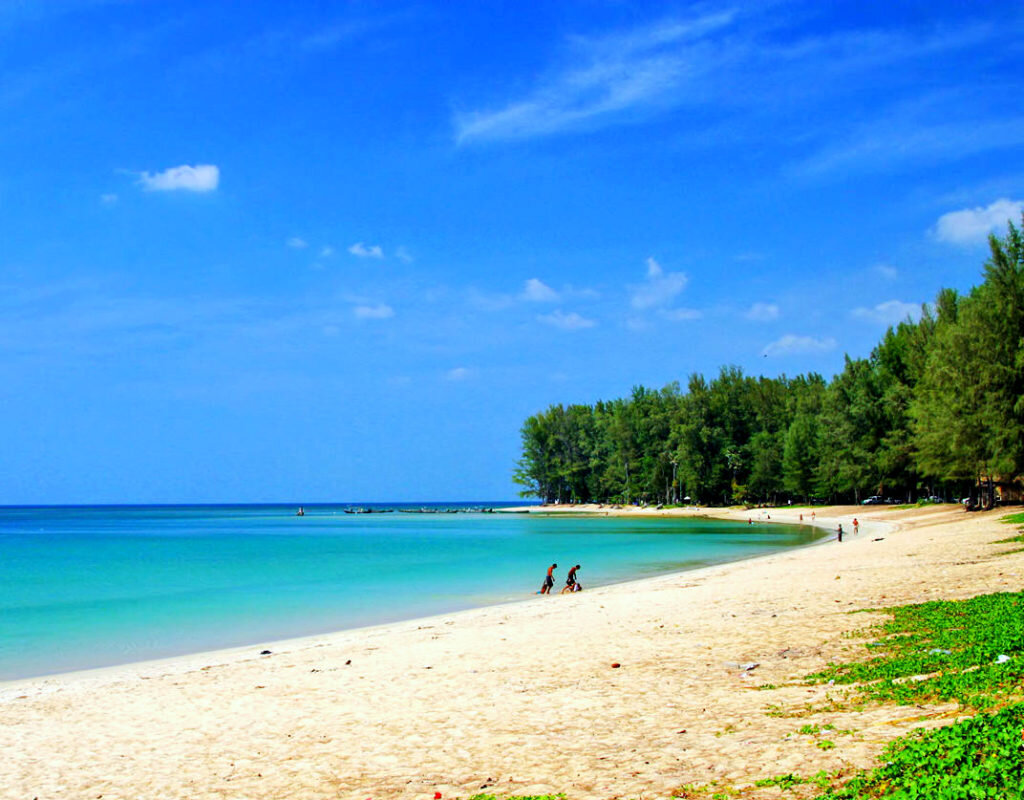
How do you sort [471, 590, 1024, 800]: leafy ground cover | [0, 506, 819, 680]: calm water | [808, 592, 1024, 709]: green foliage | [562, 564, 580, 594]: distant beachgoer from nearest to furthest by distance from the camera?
[471, 590, 1024, 800]: leafy ground cover < [808, 592, 1024, 709]: green foliage < [0, 506, 819, 680]: calm water < [562, 564, 580, 594]: distant beachgoer

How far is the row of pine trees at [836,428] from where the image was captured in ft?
146

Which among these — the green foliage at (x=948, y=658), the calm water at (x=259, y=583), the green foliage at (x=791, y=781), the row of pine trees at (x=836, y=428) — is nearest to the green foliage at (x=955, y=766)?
the green foliage at (x=791, y=781)

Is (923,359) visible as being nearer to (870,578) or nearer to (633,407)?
(870,578)

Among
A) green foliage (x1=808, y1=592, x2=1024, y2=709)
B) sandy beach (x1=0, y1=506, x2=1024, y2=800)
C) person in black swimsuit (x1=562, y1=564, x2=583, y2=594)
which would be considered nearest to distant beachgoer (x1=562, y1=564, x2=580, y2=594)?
person in black swimsuit (x1=562, y1=564, x2=583, y2=594)

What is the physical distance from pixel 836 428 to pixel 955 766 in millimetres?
90914

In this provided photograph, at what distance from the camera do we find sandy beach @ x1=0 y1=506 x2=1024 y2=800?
8.44 m

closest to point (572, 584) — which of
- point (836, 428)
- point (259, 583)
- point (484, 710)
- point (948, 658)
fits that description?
point (259, 583)

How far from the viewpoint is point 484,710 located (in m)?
11.5

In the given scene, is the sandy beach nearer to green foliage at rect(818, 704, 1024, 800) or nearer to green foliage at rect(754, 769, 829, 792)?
green foliage at rect(754, 769, 829, 792)

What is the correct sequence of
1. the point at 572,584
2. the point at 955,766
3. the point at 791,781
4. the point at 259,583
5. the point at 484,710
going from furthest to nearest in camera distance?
1. the point at 259,583
2. the point at 572,584
3. the point at 484,710
4. the point at 791,781
5. the point at 955,766

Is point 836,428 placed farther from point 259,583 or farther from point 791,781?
point 791,781

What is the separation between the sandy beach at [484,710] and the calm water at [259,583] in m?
4.90

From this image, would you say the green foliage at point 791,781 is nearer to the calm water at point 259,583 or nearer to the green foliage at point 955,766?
the green foliage at point 955,766

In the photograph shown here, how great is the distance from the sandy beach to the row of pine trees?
27.0 m
